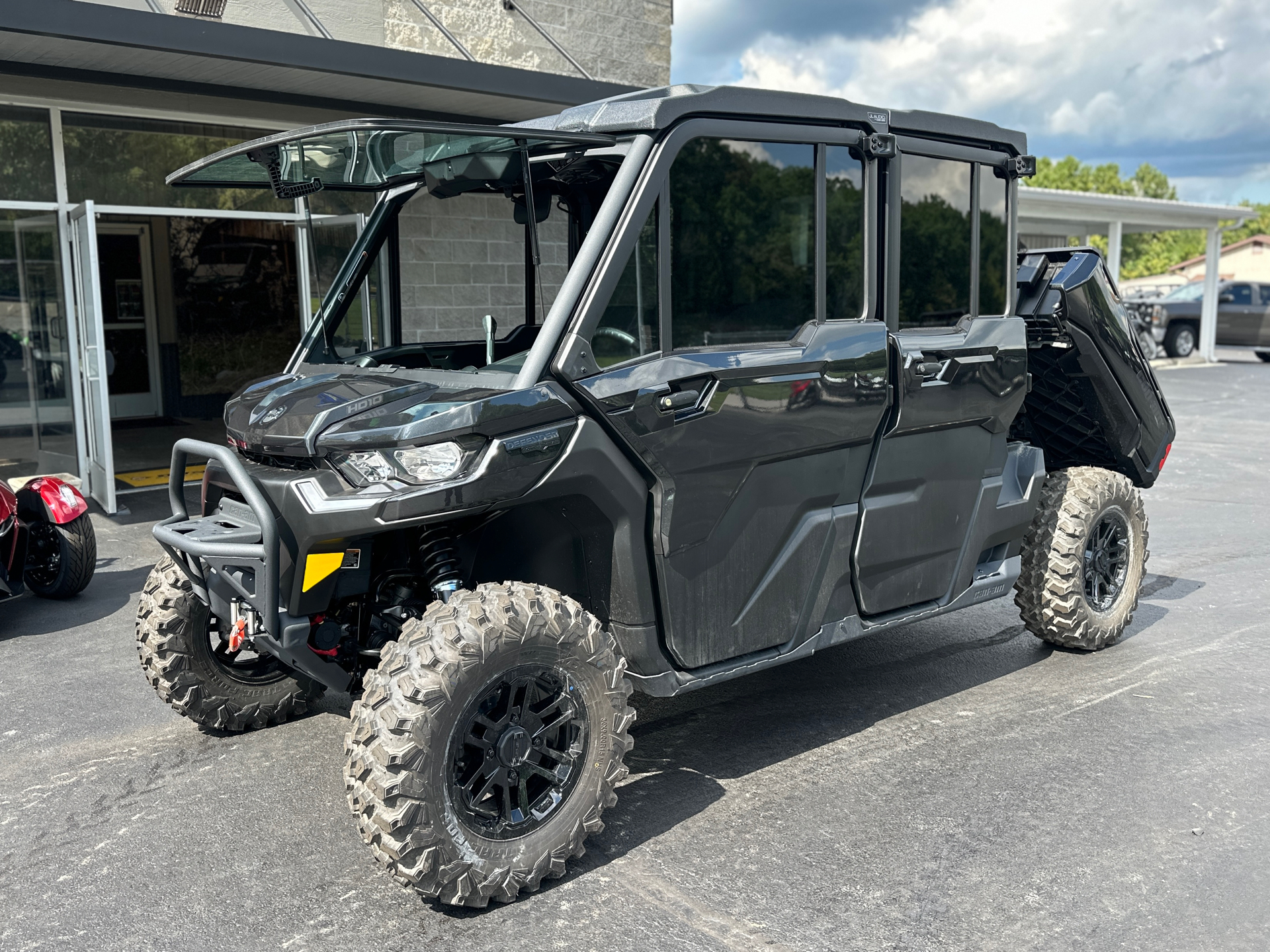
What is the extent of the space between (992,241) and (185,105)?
851 cm

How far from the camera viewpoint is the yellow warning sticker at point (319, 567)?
3.43 meters

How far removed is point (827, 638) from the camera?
4.35 m

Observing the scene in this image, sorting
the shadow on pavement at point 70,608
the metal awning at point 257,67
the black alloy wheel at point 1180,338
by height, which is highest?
the metal awning at point 257,67

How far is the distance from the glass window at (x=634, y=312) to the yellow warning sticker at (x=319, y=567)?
103cm

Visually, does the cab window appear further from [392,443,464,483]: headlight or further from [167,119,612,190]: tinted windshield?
[392,443,464,483]: headlight

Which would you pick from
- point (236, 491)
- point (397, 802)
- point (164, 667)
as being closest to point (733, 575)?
point (397, 802)

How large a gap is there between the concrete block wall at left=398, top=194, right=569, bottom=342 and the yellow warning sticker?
1136 mm

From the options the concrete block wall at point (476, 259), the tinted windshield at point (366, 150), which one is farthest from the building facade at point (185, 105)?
the tinted windshield at point (366, 150)

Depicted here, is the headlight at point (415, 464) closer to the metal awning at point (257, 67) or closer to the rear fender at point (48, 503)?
the rear fender at point (48, 503)

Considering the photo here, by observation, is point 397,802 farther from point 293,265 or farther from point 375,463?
point 293,265

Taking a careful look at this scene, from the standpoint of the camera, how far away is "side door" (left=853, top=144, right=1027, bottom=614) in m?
4.47

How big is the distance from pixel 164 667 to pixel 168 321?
14179 millimetres

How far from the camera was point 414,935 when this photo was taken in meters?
3.27

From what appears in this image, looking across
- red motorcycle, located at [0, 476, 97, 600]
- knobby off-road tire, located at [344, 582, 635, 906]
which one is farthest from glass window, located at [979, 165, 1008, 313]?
red motorcycle, located at [0, 476, 97, 600]
